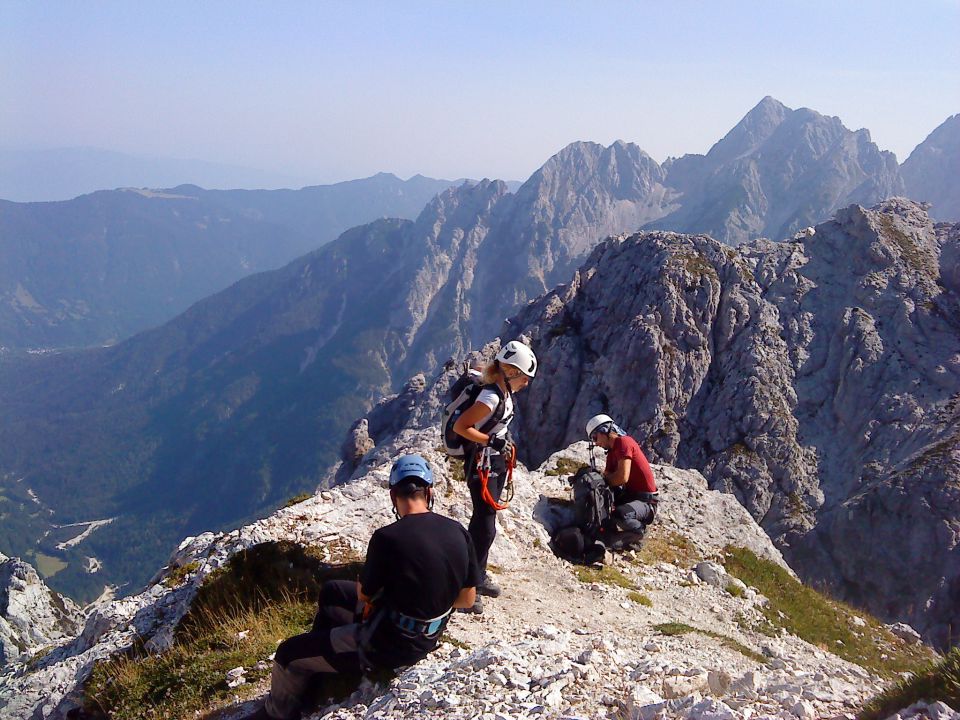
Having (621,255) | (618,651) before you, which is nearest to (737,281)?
(621,255)

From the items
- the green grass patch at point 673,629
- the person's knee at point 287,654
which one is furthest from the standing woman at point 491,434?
the green grass patch at point 673,629

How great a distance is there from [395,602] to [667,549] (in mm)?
13557

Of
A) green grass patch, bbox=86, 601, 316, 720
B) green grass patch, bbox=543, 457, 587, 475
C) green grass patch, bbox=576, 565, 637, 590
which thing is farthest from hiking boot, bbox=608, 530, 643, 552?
green grass patch, bbox=86, 601, 316, 720

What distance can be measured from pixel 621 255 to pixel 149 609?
3109 inches

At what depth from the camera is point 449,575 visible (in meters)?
6.80

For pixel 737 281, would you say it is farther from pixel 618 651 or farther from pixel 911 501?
pixel 618 651

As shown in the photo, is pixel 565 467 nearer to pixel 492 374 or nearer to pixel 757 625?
pixel 757 625

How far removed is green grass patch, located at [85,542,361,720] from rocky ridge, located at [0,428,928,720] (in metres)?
0.40

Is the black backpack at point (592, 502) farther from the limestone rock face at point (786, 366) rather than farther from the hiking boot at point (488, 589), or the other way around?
the limestone rock face at point (786, 366)

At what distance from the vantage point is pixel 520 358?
9883 millimetres

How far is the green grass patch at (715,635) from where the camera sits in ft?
41.2

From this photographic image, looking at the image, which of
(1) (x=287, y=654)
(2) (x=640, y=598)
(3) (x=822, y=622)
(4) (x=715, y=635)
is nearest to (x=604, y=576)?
(2) (x=640, y=598)

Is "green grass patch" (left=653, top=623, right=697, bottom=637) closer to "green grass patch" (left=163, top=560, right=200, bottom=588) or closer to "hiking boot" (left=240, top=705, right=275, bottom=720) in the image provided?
"hiking boot" (left=240, top=705, right=275, bottom=720)

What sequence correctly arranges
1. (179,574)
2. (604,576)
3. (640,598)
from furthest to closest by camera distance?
(604,576) → (640,598) → (179,574)
